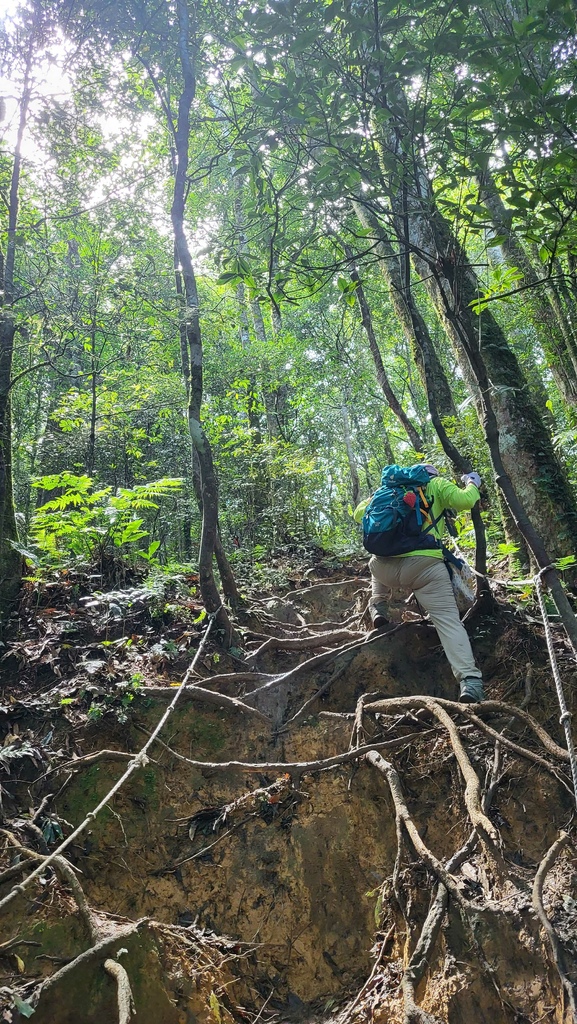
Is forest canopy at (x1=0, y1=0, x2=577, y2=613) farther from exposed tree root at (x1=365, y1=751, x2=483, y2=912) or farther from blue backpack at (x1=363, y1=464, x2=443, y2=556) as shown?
exposed tree root at (x1=365, y1=751, x2=483, y2=912)

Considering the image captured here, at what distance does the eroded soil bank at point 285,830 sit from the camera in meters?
2.82

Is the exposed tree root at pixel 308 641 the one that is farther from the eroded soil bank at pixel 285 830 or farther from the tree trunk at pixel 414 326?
the tree trunk at pixel 414 326

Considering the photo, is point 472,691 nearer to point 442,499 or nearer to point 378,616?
point 378,616

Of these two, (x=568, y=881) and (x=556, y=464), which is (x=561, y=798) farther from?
(x=556, y=464)

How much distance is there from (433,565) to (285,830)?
259cm

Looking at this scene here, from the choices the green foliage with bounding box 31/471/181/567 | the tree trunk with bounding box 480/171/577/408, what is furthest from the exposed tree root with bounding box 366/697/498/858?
the tree trunk with bounding box 480/171/577/408

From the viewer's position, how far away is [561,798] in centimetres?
374

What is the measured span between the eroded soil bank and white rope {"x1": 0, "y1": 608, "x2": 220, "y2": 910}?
0.21 m

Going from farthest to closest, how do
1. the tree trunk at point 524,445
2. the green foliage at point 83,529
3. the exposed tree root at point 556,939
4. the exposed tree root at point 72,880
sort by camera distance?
1. the green foliage at point 83,529
2. the tree trunk at point 524,445
3. the exposed tree root at point 72,880
4. the exposed tree root at point 556,939

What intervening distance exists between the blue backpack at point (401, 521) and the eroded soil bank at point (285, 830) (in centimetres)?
95

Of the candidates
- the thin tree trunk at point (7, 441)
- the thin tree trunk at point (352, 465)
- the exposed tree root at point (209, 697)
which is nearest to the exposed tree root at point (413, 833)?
the exposed tree root at point (209, 697)

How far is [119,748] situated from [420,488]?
11.6 feet

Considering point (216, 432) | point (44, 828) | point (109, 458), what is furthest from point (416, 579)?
point (109, 458)

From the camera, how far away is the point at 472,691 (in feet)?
14.4
